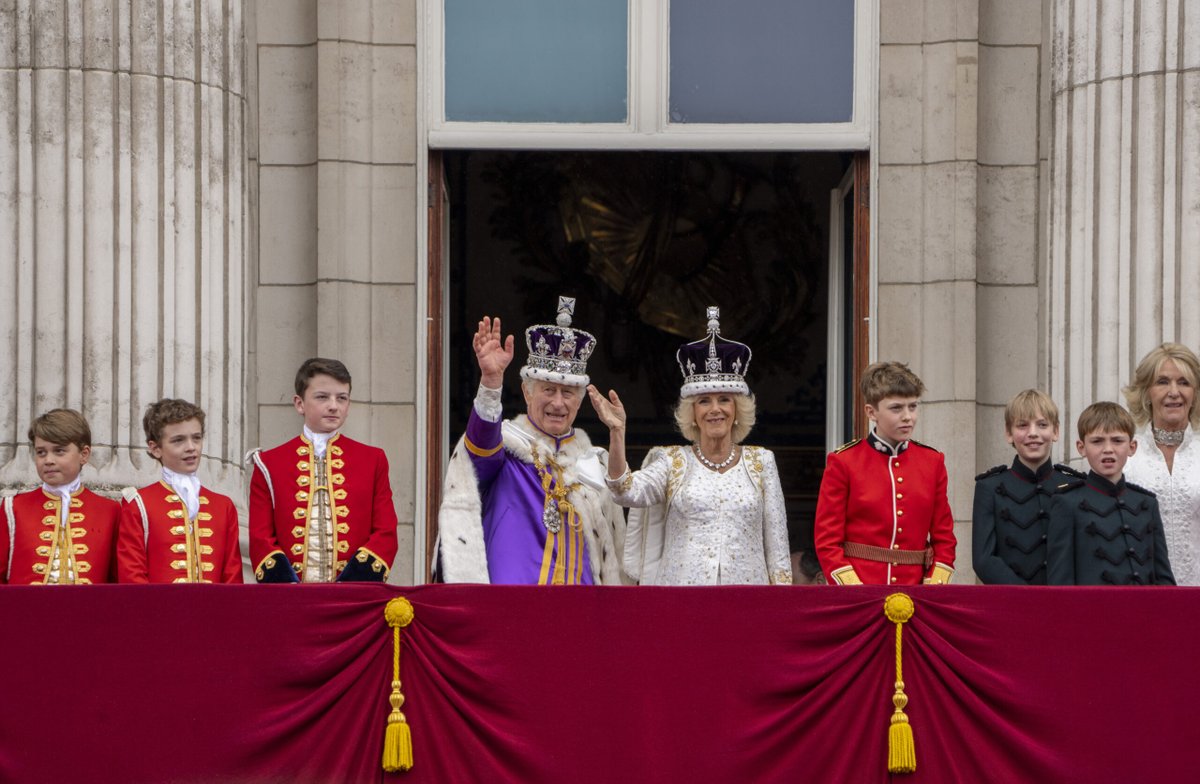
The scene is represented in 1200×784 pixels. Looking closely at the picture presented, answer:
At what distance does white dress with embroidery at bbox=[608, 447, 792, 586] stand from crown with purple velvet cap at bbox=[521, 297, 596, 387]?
1.73ft

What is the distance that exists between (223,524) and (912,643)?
10.2ft

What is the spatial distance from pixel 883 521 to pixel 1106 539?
0.97 meters

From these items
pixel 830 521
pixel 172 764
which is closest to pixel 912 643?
pixel 830 521

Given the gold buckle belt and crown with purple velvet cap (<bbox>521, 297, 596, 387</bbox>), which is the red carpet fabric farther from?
crown with purple velvet cap (<bbox>521, 297, 596, 387</bbox>)

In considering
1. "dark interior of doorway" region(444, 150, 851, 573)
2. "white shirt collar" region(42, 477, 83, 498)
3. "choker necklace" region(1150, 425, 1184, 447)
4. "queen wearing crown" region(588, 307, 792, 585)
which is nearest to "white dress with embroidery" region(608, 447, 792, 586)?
"queen wearing crown" region(588, 307, 792, 585)

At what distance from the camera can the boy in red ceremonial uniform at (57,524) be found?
11.0 meters

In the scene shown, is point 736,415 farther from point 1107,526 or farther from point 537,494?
point 1107,526

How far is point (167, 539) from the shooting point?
1095 centimetres

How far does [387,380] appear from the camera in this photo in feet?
45.2

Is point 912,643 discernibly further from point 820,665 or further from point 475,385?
point 475,385

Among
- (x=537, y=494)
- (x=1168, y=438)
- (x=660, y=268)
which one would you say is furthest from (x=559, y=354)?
(x=660, y=268)

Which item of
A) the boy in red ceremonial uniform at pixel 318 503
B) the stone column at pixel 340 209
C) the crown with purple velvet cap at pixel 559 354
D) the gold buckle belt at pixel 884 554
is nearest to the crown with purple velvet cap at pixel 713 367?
the crown with purple velvet cap at pixel 559 354

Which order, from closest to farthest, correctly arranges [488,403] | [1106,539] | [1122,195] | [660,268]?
[1106,539], [488,403], [1122,195], [660,268]

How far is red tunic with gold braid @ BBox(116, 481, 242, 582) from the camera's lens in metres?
10.9
